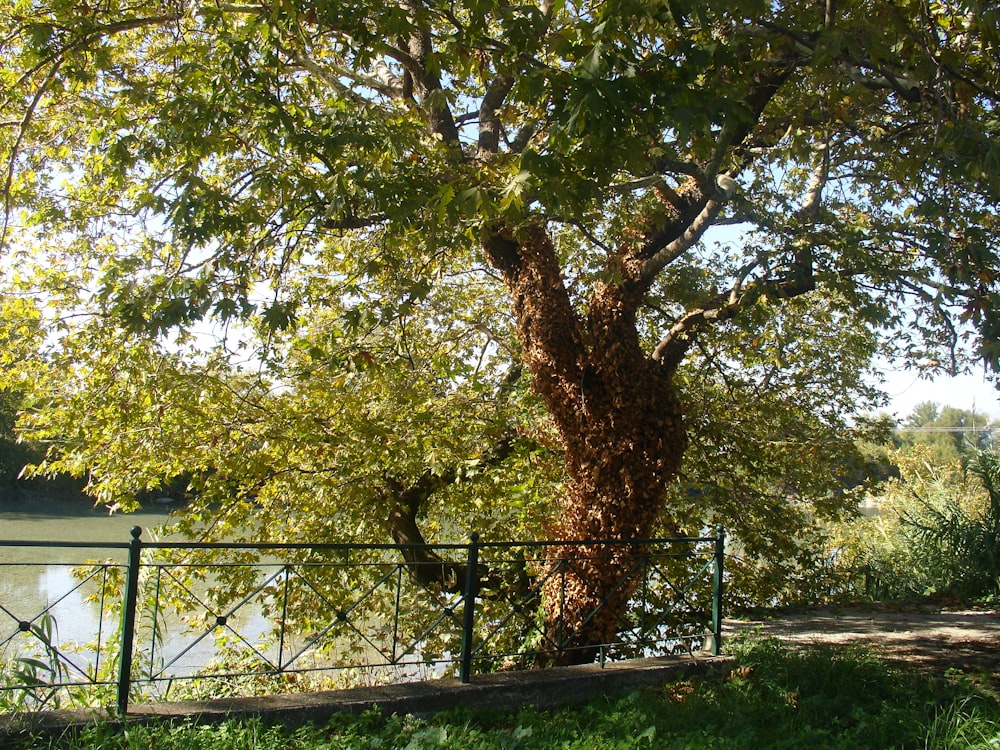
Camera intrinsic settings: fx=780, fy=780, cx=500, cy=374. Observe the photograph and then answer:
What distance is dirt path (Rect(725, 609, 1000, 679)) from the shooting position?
251 inches

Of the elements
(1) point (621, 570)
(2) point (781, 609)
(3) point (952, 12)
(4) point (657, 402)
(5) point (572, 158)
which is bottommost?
(2) point (781, 609)

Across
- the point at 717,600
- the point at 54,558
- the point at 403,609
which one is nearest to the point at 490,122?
the point at 717,600

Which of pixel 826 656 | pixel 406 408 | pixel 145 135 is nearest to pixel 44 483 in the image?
pixel 406 408

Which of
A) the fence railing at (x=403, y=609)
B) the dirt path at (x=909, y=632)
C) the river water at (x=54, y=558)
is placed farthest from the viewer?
the river water at (x=54, y=558)

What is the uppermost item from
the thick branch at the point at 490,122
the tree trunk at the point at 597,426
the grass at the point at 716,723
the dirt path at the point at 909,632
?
the thick branch at the point at 490,122

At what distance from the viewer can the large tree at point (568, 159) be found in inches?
199

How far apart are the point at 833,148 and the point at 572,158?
3122mm

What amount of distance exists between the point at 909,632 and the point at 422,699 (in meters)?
5.19

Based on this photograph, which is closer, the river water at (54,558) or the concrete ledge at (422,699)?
the concrete ledge at (422,699)

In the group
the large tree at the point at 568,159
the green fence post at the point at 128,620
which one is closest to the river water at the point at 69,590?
the green fence post at the point at 128,620

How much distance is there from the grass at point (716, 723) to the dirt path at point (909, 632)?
36.2 inches

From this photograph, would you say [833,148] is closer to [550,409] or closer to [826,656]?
[550,409]

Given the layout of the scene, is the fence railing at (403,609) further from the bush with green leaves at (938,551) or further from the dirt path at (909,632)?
the bush with green leaves at (938,551)

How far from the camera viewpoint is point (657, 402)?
24.2 ft
